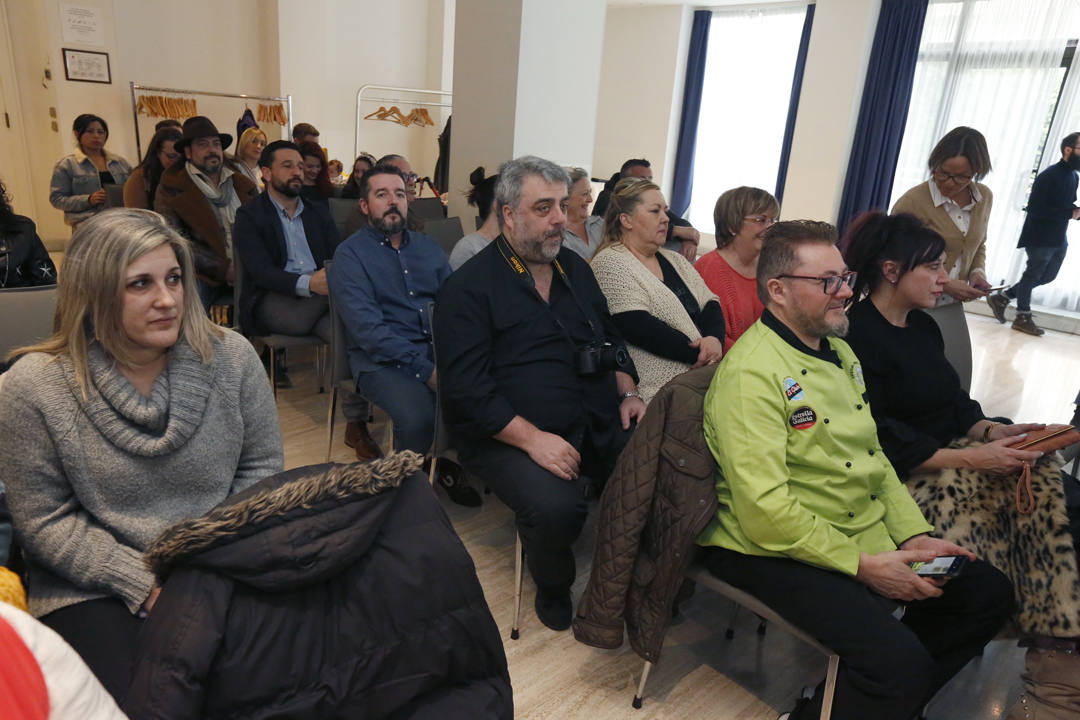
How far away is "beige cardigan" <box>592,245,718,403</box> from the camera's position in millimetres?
2559

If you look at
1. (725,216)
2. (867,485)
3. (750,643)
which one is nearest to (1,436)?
(867,485)

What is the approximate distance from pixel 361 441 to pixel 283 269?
0.93m

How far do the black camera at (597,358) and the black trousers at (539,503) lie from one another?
228mm

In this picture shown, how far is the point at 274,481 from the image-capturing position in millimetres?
1014

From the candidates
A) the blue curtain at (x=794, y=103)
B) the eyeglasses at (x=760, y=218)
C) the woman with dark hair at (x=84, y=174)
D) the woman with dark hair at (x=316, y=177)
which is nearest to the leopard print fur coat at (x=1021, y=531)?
the eyeglasses at (x=760, y=218)

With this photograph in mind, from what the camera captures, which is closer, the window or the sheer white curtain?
the sheer white curtain

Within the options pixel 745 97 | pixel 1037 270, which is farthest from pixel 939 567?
pixel 745 97

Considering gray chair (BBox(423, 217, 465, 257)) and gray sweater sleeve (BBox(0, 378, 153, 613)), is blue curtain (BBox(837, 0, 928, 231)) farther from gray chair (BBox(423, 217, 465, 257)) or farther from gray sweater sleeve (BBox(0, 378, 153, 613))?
gray sweater sleeve (BBox(0, 378, 153, 613))

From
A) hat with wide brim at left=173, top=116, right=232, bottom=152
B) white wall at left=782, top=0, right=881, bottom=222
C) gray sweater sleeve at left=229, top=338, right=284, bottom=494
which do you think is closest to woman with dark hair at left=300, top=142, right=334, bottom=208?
hat with wide brim at left=173, top=116, right=232, bottom=152

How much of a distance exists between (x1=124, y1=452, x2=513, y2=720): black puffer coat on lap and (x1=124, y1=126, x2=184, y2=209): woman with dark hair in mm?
3590

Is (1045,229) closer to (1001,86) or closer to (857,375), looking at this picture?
(1001,86)

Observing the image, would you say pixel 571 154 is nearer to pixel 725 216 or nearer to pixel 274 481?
pixel 725 216

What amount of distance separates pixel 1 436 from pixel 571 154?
3545mm

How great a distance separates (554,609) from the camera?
2.17 metres
